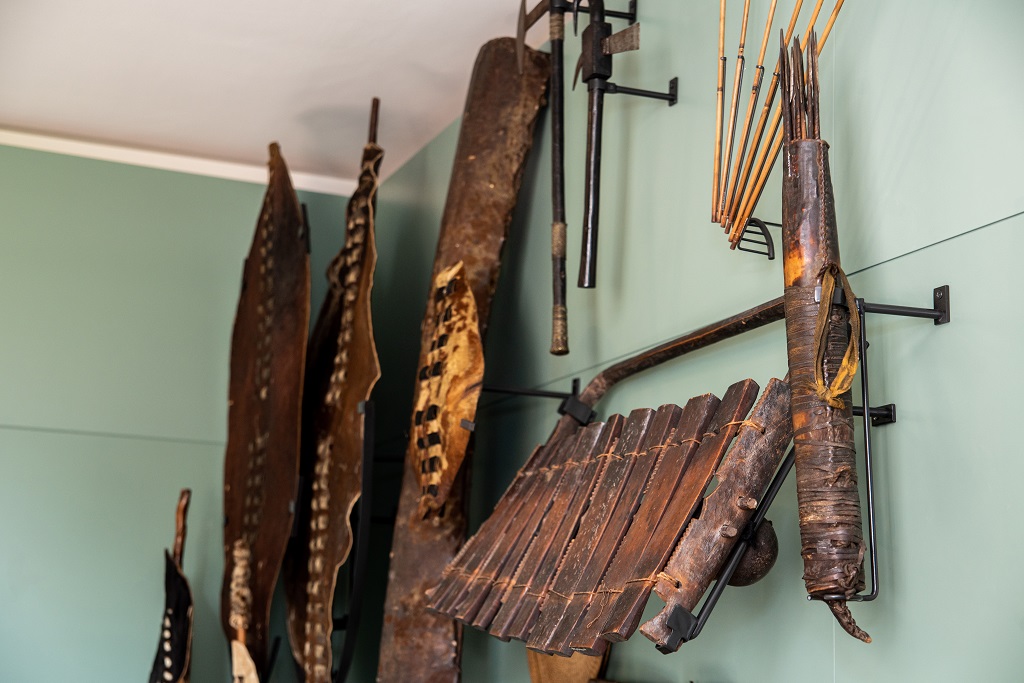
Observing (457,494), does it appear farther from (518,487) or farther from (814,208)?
(814,208)

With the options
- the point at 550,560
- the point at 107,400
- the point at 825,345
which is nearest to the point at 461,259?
the point at 550,560

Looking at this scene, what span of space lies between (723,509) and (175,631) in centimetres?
220

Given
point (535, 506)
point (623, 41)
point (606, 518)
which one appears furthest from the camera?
point (623, 41)

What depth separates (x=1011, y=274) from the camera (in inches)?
61.8

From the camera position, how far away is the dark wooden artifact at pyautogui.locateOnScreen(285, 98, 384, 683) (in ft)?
9.71

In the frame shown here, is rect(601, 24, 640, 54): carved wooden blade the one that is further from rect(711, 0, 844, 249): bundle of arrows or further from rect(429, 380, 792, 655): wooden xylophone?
rect(429, 380, 792, 655): wooden xylophone

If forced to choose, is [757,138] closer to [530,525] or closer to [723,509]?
[723,509]

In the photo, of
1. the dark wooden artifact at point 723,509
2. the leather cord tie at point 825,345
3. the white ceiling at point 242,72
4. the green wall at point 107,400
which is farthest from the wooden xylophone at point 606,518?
the green wall at point 107,400

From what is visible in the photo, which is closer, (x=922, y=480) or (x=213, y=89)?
(x=922, y=480)

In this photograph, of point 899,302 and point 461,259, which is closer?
point 899,302

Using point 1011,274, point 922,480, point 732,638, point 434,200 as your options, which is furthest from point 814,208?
point 434,200

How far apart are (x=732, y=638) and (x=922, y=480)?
535 mm

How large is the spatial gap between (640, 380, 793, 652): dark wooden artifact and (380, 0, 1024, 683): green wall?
19cm

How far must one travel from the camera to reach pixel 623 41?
8.05 ft
